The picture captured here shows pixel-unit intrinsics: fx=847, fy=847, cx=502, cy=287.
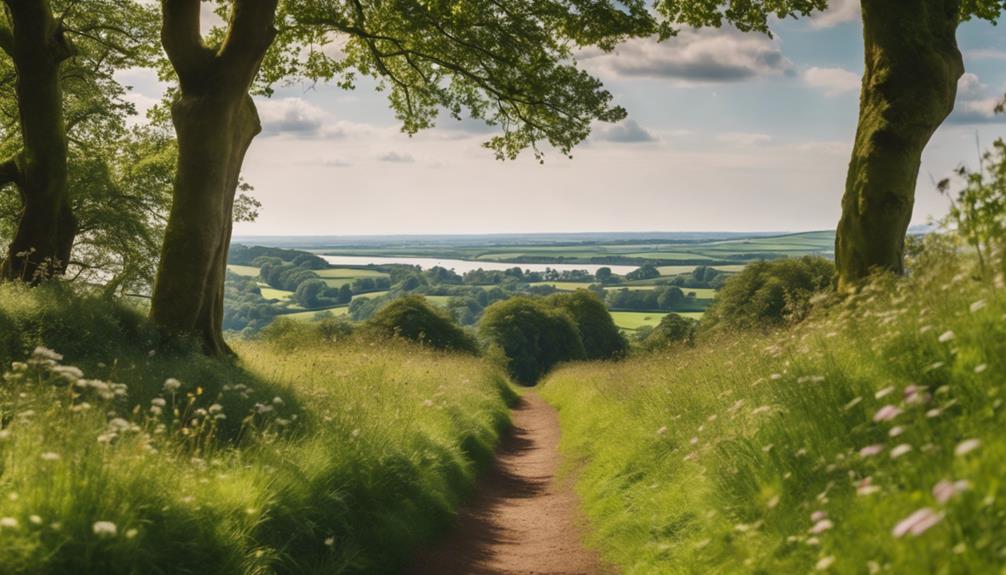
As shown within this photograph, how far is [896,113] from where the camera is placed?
13.0 metres

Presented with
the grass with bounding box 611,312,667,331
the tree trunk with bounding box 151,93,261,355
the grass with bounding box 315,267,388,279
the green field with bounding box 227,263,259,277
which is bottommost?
the grass with bounding box 611,312,667,331

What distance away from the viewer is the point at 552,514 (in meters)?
12.9

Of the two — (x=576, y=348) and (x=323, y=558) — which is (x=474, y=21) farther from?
(x=576, y=348)

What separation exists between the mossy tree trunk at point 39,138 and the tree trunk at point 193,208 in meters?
3.70

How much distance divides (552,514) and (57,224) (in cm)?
1300

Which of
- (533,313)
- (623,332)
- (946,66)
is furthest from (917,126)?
(623,332)

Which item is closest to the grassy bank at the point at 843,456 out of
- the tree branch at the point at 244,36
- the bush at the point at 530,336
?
the tree branch at the point at 244,36

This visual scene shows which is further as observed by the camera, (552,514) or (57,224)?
(57,224)

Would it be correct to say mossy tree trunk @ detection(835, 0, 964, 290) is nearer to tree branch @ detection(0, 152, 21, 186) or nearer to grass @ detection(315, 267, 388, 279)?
tree branch @ detection(0, 152, 21, 186)

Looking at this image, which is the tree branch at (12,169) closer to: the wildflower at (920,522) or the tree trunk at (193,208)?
the tree trunk at (193,208)

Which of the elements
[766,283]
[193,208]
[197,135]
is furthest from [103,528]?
[766,283]

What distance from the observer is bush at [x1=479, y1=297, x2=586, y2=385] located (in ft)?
236

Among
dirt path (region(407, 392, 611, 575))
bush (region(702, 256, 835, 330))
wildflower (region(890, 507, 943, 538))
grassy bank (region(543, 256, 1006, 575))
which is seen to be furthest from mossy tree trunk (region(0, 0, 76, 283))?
bush (region(702, 256, 835, 330))

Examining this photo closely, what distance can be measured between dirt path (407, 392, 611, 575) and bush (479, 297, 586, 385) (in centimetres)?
5321
